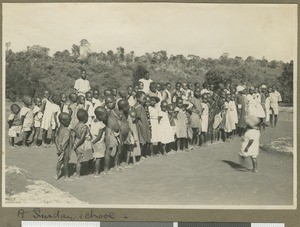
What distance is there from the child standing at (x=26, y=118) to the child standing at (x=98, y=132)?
0.48 meters

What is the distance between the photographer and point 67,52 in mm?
3236

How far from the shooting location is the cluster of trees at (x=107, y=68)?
3.23m

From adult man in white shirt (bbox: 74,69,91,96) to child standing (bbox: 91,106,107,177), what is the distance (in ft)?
0.56

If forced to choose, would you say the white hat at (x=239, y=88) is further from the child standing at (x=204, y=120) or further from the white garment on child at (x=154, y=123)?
the white garment on child at (x=154, y=123)

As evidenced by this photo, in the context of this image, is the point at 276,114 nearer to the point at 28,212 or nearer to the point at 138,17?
the point at 138,17

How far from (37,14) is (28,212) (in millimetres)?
Result: 1481

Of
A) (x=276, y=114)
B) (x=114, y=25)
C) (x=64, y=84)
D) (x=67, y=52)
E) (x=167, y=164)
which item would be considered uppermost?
(x=114, y=25)

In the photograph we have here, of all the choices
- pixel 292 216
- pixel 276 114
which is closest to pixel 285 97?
pixel 276 114

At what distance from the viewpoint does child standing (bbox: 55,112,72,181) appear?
322 cm

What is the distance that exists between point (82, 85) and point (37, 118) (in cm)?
42

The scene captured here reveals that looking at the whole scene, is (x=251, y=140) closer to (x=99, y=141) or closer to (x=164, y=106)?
(x=164, y=106)

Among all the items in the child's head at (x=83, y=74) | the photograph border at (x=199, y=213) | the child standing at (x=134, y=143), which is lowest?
the photograph border at (x=199, y=213)

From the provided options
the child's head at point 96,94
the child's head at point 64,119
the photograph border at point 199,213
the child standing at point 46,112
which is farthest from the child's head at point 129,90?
the photograph border at point 199,213

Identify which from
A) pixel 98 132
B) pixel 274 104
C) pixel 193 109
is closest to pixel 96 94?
pixel 98 132
